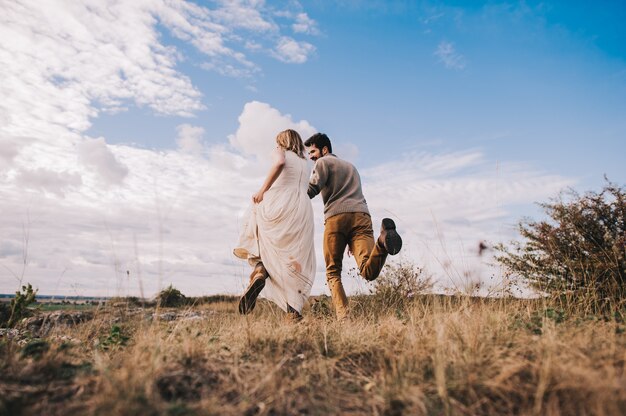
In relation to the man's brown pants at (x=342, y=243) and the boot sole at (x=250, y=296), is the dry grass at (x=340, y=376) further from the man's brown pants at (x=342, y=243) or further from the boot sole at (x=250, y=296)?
the man's brown pants at (x=342, y=243)

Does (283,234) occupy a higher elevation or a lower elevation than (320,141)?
lower

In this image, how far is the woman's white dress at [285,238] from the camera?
493 centimetres

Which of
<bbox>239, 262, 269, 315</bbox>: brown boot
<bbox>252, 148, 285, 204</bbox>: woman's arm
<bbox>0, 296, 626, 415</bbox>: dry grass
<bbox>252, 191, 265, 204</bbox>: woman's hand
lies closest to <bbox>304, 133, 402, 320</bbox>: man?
<bbox>252, 148, 285, 204</bbox>: woman's arm

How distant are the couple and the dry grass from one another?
182 centimetres

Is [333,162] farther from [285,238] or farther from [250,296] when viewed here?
[250,296]

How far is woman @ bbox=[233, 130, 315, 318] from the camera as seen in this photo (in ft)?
16.2

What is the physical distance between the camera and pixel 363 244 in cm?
495

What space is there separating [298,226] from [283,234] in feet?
0.68

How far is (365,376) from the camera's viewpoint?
100 inches

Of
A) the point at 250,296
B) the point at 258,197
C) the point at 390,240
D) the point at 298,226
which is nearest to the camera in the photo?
the point at 390,240

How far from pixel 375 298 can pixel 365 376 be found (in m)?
4.73

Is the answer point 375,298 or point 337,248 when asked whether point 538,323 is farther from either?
point 375,298

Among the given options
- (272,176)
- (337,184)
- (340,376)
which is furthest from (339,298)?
(340,376)

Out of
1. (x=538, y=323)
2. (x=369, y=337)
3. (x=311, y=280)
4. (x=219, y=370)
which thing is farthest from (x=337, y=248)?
(x=219, y=370)
